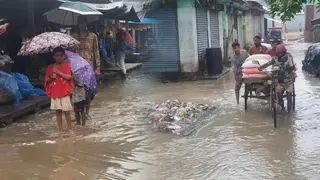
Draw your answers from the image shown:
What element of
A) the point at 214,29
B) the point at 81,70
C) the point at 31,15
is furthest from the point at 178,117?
the point at 214,29

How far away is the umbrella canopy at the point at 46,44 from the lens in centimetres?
697

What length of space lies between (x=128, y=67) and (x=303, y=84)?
824 cm

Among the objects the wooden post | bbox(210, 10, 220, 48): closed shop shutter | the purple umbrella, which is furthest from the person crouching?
bbox(210, 10, 220, 48): closed shop shutter

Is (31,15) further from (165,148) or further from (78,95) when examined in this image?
(165,148)

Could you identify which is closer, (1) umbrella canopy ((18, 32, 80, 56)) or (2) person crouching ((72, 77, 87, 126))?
(1) umbrella canopy ((18, 32, 80, 56))

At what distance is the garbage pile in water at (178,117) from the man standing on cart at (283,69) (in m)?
1.51

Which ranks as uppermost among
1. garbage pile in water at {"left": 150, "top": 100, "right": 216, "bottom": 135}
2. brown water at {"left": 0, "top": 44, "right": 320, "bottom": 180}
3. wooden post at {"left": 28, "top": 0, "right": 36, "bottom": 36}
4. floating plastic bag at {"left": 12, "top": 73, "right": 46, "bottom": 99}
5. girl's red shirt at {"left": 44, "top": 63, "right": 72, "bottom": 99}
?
wooden post at {"left": 28, "top": 0, "right": 36, "bottom": 36}

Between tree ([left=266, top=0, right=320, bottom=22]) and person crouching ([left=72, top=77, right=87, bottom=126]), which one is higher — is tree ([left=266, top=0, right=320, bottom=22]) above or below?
above

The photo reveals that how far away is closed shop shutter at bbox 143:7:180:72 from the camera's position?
15.7 m

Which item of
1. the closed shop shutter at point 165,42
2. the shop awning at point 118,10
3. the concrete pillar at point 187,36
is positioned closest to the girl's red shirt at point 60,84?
the shop awning at point 118,10

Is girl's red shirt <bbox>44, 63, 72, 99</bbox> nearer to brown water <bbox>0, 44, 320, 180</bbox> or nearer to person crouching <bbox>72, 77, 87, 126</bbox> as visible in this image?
person crouching <bbox>72, 77, 87, 126</bbox>

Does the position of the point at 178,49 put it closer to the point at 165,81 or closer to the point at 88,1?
the point at 165,81

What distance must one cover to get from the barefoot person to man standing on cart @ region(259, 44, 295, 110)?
12.2 feet

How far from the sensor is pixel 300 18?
2498 inches
